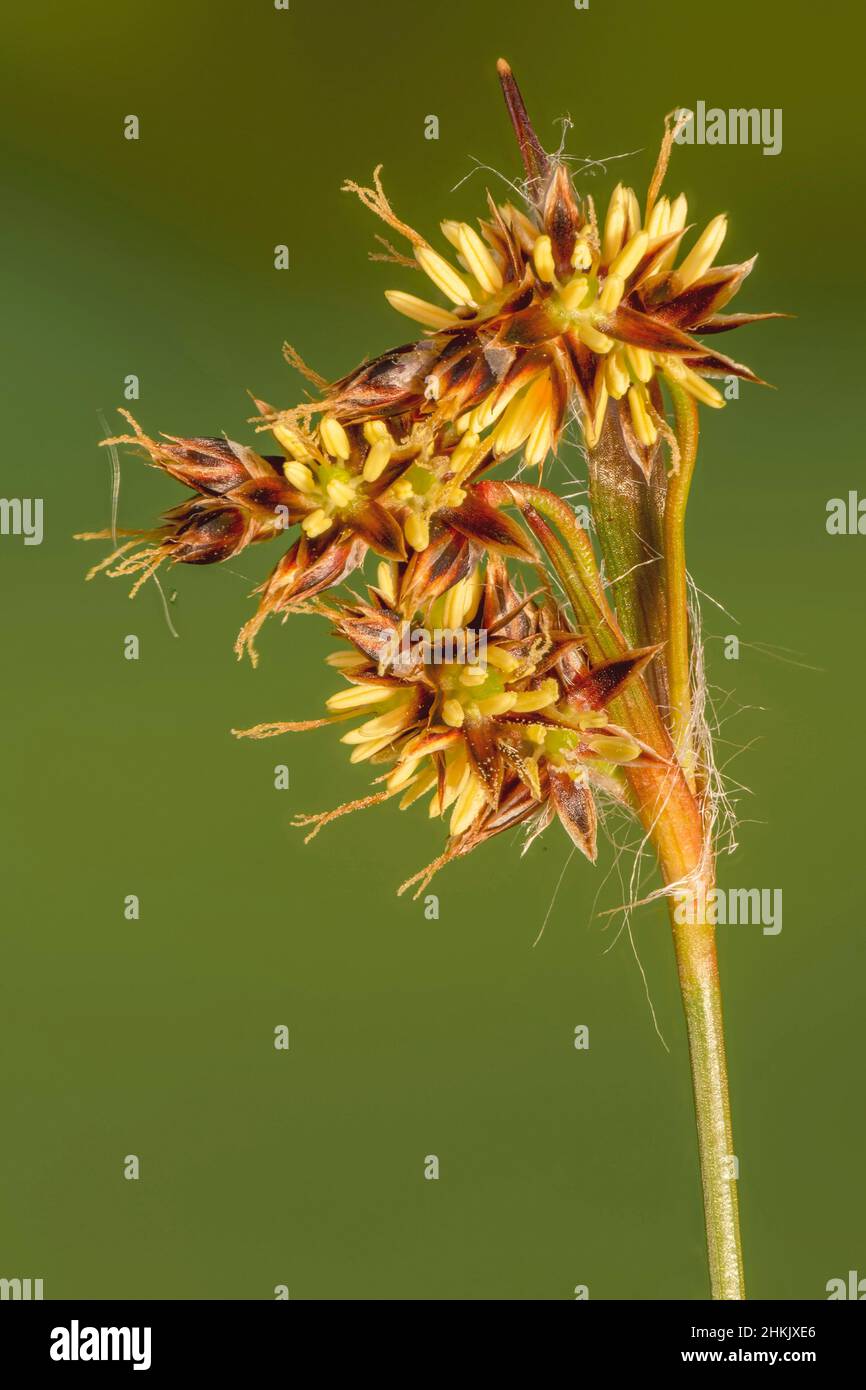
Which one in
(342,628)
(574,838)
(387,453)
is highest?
(387,453)

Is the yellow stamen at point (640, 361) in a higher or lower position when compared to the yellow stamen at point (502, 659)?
higher

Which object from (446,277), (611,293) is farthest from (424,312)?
(611,293)

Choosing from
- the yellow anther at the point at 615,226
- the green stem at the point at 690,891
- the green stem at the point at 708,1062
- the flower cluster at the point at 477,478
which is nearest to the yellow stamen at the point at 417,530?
the flower cluster at the point at 477,478

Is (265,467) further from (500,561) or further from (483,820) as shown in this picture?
(483,820)

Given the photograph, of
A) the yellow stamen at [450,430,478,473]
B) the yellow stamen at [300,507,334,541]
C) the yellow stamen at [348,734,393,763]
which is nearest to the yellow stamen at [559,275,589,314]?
the yellow stamen at [450,430,478,473]

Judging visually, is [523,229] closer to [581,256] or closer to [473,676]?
[581,256]

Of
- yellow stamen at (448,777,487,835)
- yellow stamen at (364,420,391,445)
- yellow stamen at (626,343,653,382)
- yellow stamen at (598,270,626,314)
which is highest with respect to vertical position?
yellow stamen at (598,270,626,314)

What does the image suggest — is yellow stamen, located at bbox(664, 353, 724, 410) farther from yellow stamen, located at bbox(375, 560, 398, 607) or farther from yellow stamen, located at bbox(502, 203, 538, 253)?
yellow stamen, located at bbox(375, 560, 398, 607)

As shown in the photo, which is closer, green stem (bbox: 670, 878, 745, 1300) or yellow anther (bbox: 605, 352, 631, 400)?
yellow anther (bbox: 605, 352, 631, 400)

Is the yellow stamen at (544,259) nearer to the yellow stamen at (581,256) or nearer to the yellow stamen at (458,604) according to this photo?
the yellow stamen at (581,256)
